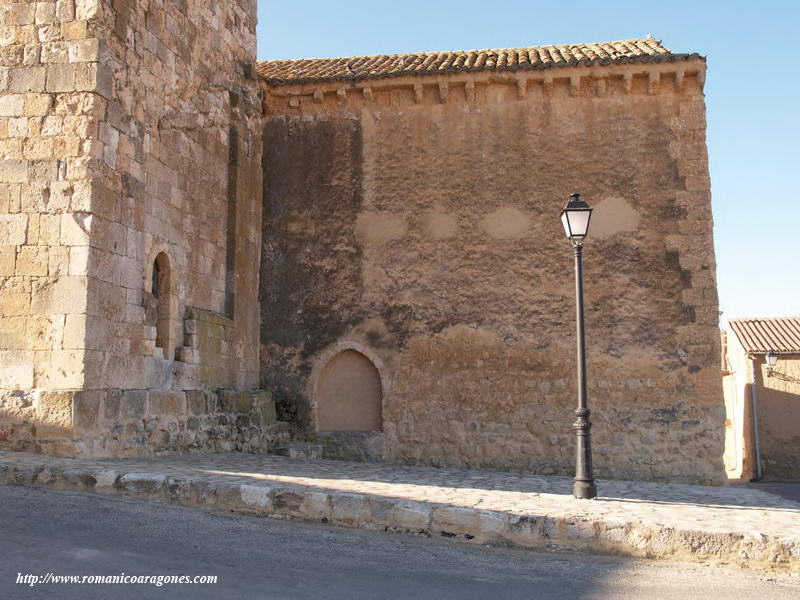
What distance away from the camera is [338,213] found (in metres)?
12.6

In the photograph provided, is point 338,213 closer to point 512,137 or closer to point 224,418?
point 512,137

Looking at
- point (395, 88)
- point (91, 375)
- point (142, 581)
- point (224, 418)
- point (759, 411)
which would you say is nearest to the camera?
point (142, 581)

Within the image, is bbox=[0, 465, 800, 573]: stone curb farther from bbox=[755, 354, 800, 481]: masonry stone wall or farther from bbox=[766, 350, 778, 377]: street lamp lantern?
bbox=[766, 350, 778, 377]: street lamp lantern

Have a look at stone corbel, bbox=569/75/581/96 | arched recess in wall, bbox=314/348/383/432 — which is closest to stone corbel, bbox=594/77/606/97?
stone corbel, bbox=569/75/581/96

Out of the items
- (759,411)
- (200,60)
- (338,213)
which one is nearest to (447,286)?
(338,213)

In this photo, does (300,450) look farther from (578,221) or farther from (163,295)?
(578,221)

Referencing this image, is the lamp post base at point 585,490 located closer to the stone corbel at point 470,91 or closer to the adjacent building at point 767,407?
the stone corbel at point 470,91

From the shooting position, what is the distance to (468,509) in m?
6.29

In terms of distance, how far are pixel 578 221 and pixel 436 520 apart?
3.55 meters

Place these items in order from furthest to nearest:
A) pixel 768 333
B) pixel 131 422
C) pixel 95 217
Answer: pixel 768 333 < pixel 131 422 < pixel 95 217

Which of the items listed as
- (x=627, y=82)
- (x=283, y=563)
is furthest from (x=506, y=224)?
(x=283, y=563)

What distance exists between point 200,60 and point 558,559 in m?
8.42

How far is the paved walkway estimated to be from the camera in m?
5.88

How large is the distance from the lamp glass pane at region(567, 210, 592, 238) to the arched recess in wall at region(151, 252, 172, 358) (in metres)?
5.08
